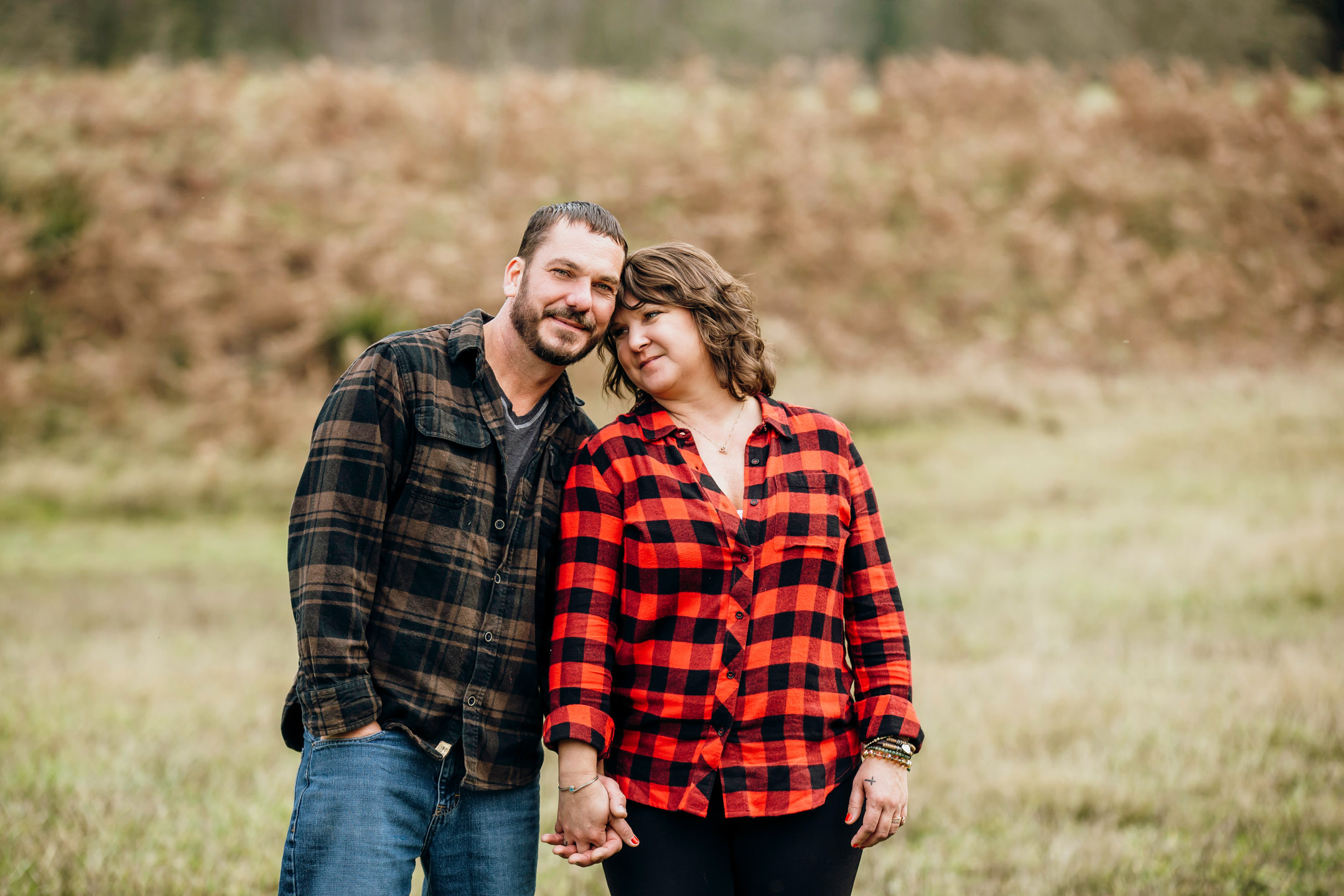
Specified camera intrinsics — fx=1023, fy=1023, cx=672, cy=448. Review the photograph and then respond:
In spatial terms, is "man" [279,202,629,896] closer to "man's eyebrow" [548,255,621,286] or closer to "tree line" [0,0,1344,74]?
"man's eyebrow" [548,255,621,286]

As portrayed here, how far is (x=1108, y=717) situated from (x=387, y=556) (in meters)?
4.73

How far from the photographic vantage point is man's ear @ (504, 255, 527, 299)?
257 centimetres

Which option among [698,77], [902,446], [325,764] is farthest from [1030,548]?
[698,77]

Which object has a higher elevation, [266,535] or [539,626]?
[539,626]

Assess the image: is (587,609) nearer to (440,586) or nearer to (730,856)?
(440,586)

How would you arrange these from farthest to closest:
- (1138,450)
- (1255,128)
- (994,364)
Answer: (1255,128), (994,364), (1138,450)

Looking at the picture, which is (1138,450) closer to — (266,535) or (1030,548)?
(1030,548)

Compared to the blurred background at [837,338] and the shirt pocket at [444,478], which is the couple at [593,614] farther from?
the blurred background at [837,338]

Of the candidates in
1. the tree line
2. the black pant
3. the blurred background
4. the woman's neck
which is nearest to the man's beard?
the woman's neck

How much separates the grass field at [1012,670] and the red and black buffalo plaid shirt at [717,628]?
2.01 metres

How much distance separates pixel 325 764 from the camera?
2.20 meters

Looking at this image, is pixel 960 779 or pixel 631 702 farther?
pixel 960 779

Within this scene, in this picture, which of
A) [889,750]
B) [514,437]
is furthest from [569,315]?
[889,750]

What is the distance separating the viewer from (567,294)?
245 centimetres
